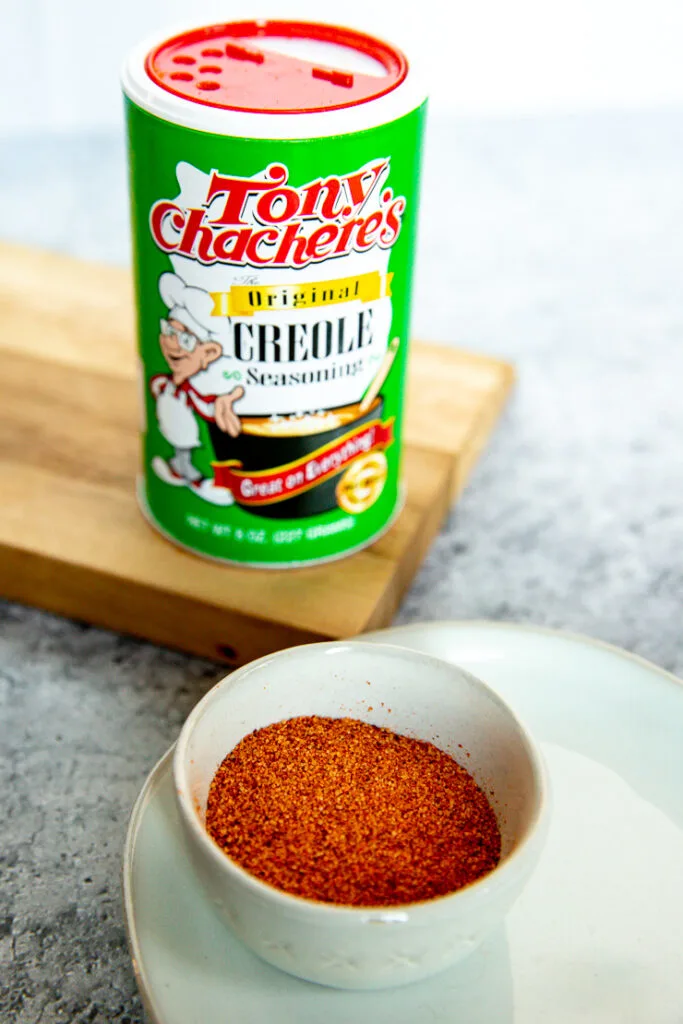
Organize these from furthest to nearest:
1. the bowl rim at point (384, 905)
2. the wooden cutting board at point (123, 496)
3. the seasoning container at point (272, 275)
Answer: the wooden cutting board at point (123, 496) → the seasoning container at point (272, 275) → the bowl rim at point (384, 905)

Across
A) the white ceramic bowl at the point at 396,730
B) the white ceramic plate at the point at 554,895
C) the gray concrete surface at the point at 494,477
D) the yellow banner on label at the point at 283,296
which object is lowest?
the gray concrete surface at the point at 494,477

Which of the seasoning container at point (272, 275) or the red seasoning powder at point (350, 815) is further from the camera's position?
the seasoning container at point (272, 275)

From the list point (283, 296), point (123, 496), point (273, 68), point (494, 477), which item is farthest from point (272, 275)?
point (494, 477)

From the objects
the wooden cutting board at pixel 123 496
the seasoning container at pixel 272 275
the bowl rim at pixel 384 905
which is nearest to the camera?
the bowl rim at pixel 384 905

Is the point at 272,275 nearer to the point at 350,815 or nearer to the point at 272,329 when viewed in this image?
the point at 272,329

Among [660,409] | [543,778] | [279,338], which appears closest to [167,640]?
[279,338]

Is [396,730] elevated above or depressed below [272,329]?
below

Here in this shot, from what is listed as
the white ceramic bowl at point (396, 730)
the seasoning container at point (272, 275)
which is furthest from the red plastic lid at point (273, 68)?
the white ceramic bowl at point (396, 730)

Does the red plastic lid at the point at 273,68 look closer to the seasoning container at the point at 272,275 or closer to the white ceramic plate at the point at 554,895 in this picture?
the seasoning container at the point at 272,275

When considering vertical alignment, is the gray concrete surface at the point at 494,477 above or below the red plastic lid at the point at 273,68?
below

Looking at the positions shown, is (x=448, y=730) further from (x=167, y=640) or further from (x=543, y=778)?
(x=167, y=640)
